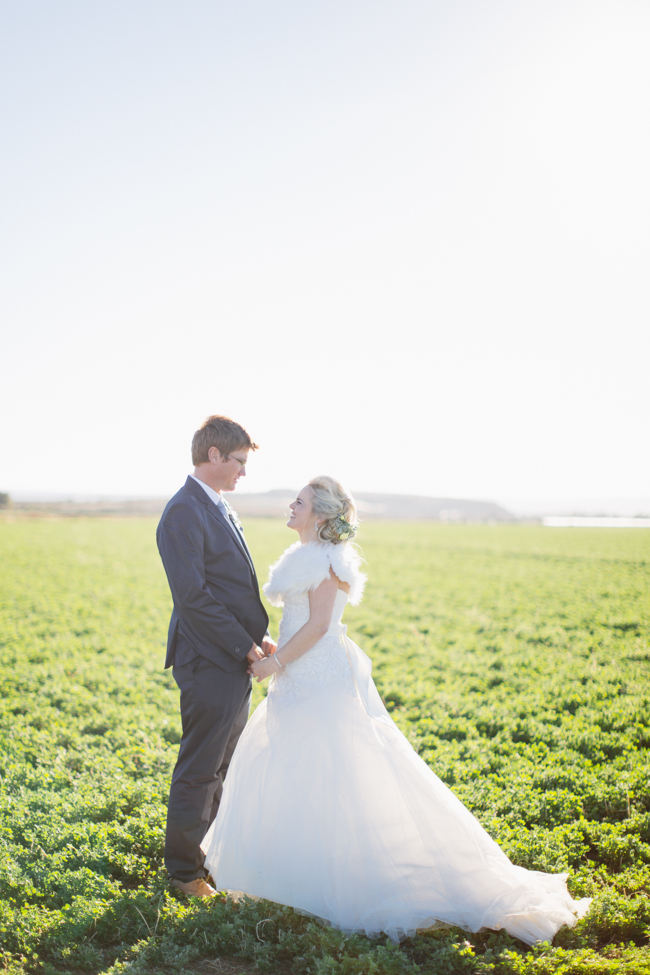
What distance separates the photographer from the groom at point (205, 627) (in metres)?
4.68

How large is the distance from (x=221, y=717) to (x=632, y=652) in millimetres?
9975

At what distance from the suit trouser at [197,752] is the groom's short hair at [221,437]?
1.53 metres

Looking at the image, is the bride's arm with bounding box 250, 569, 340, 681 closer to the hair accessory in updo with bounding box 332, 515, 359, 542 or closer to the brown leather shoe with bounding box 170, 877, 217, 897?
the hair accessory in updo with bounding box 332, 515, 359, 542

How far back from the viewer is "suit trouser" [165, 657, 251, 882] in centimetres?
477

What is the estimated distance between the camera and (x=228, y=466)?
16.2 ft

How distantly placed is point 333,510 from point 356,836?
209 centimetres

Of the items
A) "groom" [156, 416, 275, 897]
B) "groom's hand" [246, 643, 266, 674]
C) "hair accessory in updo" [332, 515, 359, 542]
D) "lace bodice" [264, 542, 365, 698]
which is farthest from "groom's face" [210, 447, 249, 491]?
"groom's hand" [246, 643, 266, 674]

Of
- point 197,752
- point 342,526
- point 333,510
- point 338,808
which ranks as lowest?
point 338,808

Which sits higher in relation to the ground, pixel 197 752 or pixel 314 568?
pixel 314 568

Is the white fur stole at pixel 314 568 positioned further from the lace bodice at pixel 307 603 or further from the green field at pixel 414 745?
the green field at pixel 414 745

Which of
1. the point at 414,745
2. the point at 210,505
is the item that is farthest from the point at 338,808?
the point at 414,745

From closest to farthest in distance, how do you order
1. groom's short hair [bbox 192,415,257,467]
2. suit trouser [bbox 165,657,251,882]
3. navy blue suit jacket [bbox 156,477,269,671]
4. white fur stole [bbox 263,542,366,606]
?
white fur stole [bbox 263,542,366,606], navy blue suit jacket [bbox 156,477,269,671], suit trouser [bbox 165,657,251,882], groom's short hair [bbox 192,415,257,467]

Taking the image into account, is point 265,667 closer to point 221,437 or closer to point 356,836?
point 356,836

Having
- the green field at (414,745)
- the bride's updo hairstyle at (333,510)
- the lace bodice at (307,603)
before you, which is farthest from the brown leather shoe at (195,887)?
the bride's updo hairstyle at (333,510)
